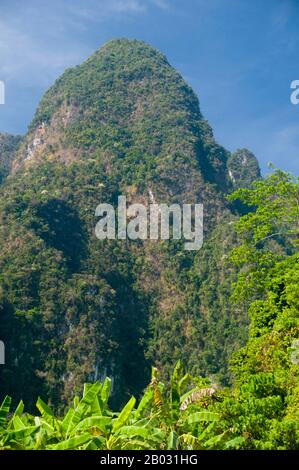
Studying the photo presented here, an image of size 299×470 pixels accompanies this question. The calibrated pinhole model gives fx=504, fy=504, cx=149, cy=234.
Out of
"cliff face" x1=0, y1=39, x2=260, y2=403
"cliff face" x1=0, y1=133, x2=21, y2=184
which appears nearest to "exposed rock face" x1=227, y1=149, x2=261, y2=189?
"cliff face" x1=0, y1=39, x2=260, y2=403

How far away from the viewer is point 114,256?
250 feet

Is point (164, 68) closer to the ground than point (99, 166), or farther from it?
farther from it

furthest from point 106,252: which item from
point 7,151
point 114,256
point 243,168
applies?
point 7,151

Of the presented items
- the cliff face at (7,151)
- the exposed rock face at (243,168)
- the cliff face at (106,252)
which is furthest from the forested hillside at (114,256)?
the cliff face at (7,151)

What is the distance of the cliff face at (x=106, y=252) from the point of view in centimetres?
5981

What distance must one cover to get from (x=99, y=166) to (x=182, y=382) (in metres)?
84.2

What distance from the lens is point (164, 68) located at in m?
121

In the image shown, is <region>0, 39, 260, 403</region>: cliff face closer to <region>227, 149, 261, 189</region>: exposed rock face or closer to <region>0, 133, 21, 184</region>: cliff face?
<region>227, 149, 261, 189</region>: exposed rock face

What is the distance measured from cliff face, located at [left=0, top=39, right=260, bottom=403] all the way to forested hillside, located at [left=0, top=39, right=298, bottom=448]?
0.65 feet

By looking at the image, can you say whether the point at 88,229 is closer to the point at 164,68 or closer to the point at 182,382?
the point at 164,68

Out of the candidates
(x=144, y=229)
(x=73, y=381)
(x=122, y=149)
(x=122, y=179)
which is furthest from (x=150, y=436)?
(x=122, y=149)

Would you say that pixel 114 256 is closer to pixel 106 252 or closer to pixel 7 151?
pixel 106 252

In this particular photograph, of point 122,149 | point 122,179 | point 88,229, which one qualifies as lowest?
point 88,229
